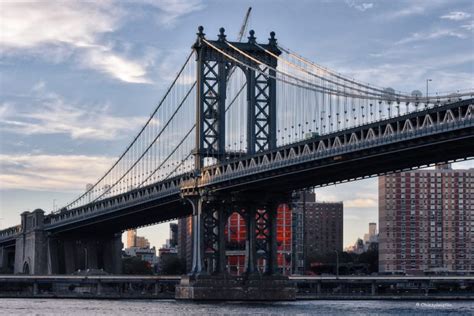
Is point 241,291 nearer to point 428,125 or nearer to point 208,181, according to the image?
point 208,181

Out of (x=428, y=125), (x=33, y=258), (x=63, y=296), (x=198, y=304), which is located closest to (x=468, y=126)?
(x=428, y=125)

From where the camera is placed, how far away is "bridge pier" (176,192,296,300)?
115 metres

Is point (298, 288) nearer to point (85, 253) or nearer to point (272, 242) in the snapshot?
point (85, 253)

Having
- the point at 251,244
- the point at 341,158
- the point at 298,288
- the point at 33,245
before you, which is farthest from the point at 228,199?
the point at 33,245

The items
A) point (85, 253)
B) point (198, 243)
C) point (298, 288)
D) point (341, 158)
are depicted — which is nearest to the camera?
point (341, 158)

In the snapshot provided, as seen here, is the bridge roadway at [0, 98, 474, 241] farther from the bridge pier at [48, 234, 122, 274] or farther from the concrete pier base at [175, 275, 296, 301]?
the bridge pier at [48, 234, 122, 274]

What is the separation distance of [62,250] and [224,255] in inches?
3034

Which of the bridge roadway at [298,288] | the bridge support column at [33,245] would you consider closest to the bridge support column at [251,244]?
the bridge roadway at [298,288]

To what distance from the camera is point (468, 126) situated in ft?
261

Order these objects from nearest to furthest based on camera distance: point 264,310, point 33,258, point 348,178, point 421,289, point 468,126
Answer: point 468,126 < point 264,310 < point 348,178 < point 421,289 < point 33,258

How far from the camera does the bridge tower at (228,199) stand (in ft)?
378

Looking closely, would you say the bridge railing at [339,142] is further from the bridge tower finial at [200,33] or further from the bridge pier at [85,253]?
the bridge pier at [85,253]

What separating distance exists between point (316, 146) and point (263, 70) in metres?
22.0

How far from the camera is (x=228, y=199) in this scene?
116375 mm
